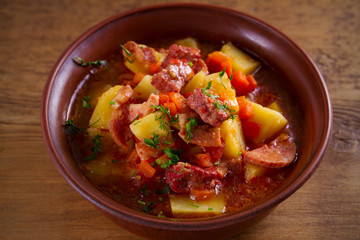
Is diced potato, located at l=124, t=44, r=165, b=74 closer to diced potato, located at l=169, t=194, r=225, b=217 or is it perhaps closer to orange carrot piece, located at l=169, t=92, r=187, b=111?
orange carrot piece, located at l=169, t=92, r=187, b=111

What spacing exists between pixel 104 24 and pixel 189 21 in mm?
769

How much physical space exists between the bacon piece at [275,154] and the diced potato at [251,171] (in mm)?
32

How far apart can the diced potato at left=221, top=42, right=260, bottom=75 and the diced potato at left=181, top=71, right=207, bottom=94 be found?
1.50 feet

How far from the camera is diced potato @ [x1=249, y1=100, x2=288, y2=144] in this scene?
2.83m

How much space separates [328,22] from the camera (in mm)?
4176

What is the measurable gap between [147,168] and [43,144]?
1.18 m

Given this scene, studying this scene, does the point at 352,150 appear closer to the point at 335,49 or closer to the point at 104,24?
the point at 335,49

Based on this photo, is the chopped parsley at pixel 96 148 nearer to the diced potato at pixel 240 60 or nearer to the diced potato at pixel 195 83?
the diced potato at pixel 195 83

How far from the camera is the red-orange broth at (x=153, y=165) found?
2.60m

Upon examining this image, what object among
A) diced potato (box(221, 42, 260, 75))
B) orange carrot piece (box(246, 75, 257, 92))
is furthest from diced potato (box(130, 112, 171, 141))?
diced potato (box(221, 42, 260, 75))

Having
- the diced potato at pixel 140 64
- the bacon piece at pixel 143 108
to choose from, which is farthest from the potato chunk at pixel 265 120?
the diced potato at pixel 140 64

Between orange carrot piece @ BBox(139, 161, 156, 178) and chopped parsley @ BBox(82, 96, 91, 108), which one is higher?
orange carrot piece @ BBox(139, 161, 156, 178)

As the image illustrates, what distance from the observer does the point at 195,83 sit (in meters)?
2.93

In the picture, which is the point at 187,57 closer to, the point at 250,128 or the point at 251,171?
the point at 250,128
